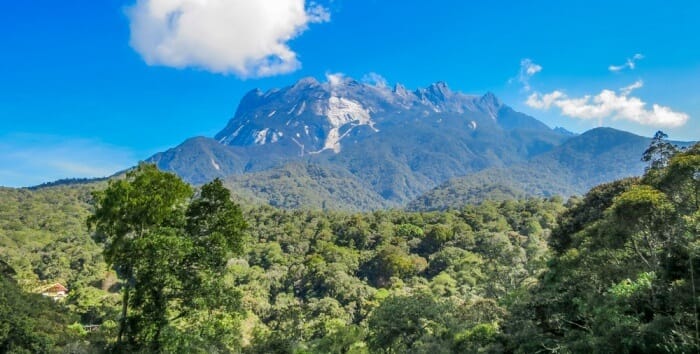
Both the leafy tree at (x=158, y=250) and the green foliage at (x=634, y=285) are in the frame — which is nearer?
the green foliage at (x=634, y=285)

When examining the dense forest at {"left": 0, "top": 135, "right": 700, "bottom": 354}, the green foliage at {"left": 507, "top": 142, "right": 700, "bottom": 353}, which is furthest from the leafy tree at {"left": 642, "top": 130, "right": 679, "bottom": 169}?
the green foliage at {"left": 507, "top": 142, "right": 700, "bottom": 353}

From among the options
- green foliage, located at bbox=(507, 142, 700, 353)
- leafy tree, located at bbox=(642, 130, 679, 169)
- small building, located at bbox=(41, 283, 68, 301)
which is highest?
leafy tree, located at bbox=(642, 130, 679, 169)

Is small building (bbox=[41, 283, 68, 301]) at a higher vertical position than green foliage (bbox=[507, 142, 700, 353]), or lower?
lower

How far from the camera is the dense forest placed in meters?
11.5

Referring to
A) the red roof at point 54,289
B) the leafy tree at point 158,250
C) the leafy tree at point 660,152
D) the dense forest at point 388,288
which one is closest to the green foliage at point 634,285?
the dense forest at point 388,288

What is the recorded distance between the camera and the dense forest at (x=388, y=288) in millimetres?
11492

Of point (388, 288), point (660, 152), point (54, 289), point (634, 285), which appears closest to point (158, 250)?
point (634, 285)

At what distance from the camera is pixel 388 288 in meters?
60.0

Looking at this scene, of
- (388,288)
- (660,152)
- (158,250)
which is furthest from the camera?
(388,288)

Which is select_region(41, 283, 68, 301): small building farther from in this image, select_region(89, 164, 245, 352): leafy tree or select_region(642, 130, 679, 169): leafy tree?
select_region(642, 130, 679, 169): leafy tree

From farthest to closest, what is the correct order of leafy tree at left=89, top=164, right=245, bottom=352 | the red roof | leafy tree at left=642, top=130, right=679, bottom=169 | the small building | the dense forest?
the red roof → the small building → leafy tree at left=642, top=130, right=679, bottom=169 → leafy tree at left=89, top=164, right=245, bottom=352 → the dense forest

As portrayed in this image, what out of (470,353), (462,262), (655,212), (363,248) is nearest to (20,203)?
(363,248)

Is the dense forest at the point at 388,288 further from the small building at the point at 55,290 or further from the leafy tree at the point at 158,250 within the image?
the small building at the point at 55,290

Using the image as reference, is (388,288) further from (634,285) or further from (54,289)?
(634,285)
